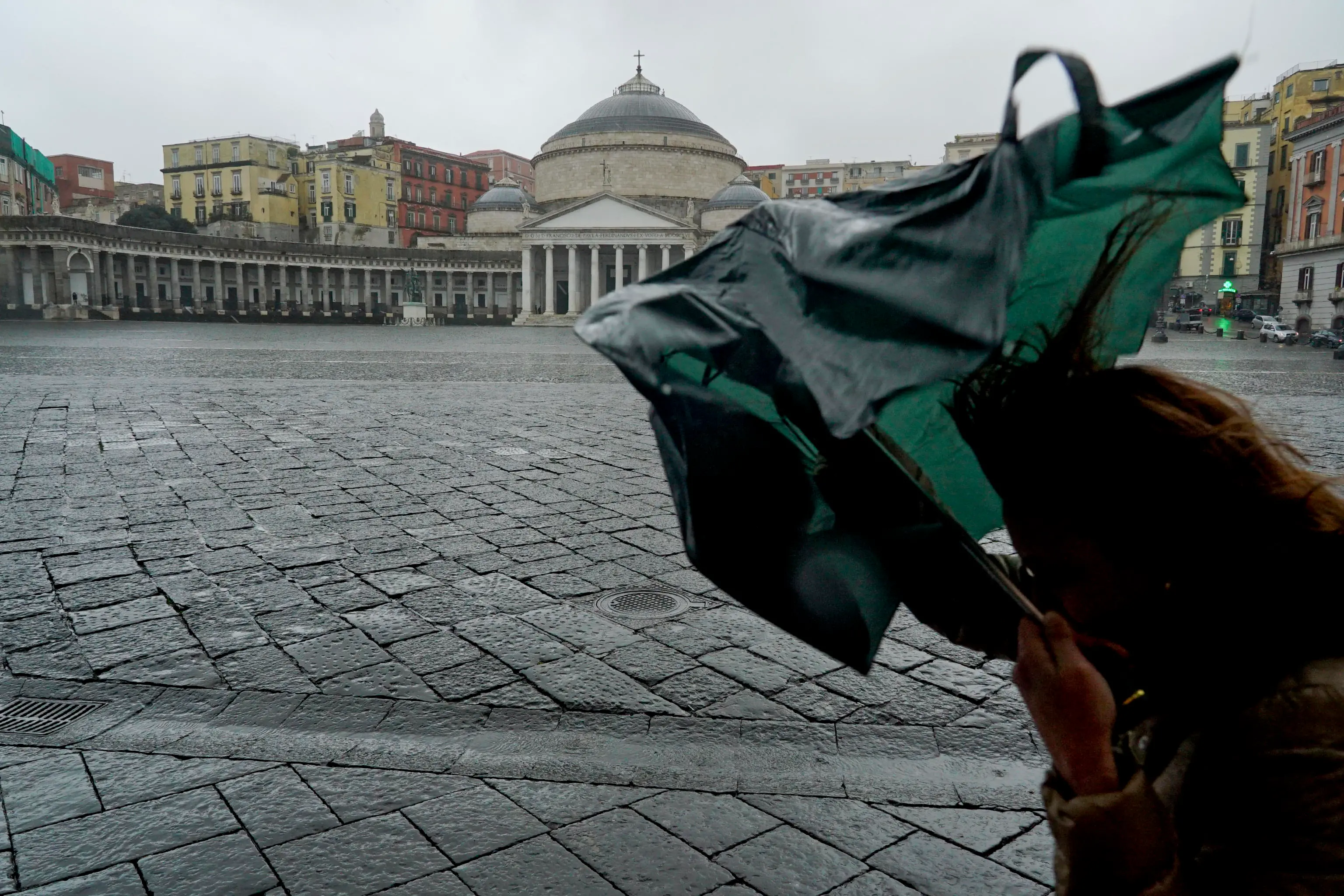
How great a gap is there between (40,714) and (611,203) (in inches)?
2210

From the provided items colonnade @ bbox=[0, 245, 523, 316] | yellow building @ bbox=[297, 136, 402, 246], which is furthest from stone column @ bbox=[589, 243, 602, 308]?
yellow building @ bbox=[297, 136, 402, 246]

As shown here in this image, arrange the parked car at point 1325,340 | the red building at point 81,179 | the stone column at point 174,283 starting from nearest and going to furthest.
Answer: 1. the parked car at point 1325,340
2. the stone column at point 174,283
3. the red building at point 81,179

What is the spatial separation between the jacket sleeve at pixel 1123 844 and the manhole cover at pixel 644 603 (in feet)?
8.97

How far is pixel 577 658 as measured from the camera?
3.24 m

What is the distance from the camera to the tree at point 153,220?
61.6m

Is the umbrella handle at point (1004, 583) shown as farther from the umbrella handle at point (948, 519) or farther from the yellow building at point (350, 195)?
the yellow building at point (350, 195)

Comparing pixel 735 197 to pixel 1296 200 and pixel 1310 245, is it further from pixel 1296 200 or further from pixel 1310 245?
pixel 1310 245

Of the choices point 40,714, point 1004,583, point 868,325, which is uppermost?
point 868,325

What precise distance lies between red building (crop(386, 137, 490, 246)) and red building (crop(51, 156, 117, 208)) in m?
23.2

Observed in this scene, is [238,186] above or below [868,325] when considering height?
above

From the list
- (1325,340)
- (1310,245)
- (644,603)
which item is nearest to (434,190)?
(1310,245)

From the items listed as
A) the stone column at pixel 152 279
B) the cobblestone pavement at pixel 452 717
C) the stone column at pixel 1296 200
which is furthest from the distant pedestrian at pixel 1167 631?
the stone column at pixel 152 279

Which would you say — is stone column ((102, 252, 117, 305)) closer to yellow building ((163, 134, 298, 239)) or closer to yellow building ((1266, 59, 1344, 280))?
yellow building ((163, 134, 298, 239))

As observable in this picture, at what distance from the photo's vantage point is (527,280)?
59219 millimetres
